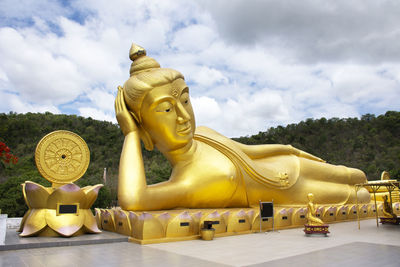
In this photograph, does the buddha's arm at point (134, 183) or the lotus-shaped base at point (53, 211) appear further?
the buddha's arm at point (134, 183)

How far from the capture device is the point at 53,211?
8.16 m

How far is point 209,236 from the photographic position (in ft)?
27.0

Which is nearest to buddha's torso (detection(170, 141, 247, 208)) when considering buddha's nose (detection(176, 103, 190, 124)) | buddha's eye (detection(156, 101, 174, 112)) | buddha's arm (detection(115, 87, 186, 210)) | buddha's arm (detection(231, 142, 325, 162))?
buddha's arm (detection(115, 87, 186, 210))

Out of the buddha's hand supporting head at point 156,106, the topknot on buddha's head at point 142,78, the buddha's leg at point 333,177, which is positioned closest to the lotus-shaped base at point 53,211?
the buddha's hand supporting head at point 156,106

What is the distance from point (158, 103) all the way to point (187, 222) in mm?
3474

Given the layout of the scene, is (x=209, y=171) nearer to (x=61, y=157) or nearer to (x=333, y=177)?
(x=61, y=157)

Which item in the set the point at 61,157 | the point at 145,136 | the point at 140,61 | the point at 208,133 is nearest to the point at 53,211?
the point at 61,157

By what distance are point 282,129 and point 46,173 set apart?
4282cm

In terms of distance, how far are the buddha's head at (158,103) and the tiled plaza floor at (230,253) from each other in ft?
10.8

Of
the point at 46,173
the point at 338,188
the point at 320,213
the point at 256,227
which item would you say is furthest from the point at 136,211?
the point at 338,188

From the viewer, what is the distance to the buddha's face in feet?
30.6

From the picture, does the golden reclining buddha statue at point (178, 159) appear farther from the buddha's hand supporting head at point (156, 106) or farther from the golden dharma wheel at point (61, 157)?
the golden dharma wheel at point (61, 157)

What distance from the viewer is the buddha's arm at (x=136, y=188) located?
847cm

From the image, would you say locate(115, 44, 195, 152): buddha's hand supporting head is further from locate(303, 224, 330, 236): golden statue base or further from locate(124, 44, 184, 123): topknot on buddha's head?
locate(303, 224, 330, 236): golden statue base
